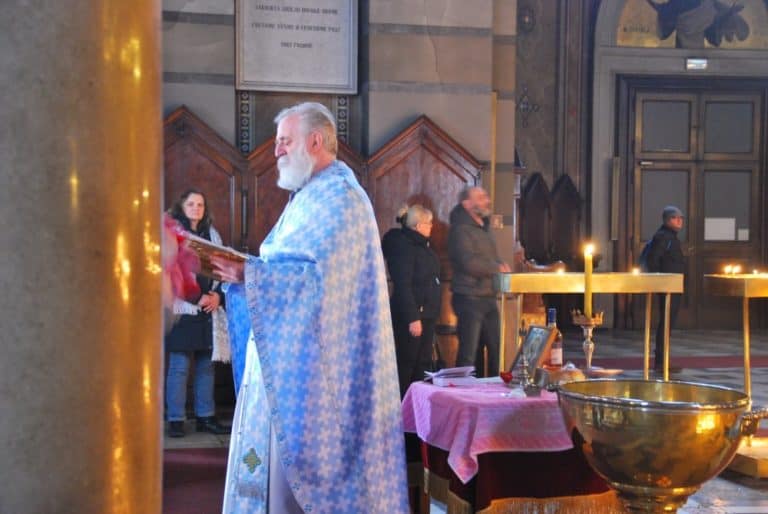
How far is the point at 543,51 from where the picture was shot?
14609 millimetres

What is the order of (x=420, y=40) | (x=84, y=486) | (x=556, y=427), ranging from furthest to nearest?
(x=420, y=40) < (x=556, y=427) < (x=84, y=486)

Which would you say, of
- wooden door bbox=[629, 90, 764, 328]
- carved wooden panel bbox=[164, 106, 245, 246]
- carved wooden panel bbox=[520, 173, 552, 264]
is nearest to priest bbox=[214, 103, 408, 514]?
carved wooden panel bbox=[164, 106, 245, 246]

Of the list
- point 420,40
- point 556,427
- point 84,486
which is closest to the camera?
point 84,486

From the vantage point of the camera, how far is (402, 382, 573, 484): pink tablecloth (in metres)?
3.52

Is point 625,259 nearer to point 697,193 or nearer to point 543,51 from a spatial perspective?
point 697,193

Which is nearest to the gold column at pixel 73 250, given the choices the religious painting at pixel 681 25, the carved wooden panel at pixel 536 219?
the carved wooden panel at pixel 536 219

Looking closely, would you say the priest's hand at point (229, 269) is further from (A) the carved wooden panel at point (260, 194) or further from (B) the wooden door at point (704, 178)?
(B) the wooden door at point (704, 178)

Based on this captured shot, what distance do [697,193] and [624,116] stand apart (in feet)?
5.22

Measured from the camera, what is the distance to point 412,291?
23.1 feet

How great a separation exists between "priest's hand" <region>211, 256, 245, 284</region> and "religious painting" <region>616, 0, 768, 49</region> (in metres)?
12.7

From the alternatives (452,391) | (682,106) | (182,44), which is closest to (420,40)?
(182,44)

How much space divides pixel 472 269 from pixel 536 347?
3350 mm

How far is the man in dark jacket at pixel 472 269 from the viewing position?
23.7ft

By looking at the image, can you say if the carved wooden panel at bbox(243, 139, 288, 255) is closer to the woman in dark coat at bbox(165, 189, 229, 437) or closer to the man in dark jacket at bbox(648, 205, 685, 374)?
the woman in dark coat at bbox(165, 189, 229, 437)
